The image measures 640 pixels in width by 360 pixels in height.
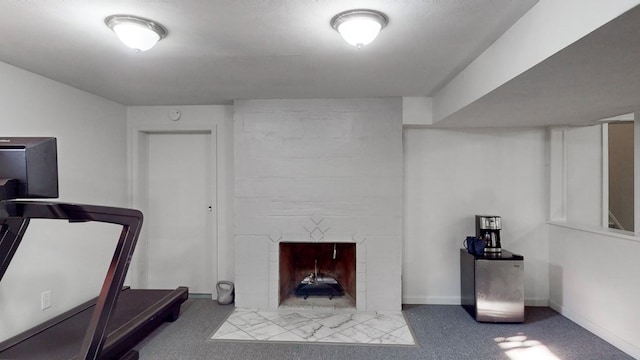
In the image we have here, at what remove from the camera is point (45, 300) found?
2855 mm

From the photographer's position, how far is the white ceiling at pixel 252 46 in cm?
173

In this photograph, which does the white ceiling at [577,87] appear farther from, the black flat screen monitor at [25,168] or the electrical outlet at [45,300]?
the electrical outlet at [45,300]

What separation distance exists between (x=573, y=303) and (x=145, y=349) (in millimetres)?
4005

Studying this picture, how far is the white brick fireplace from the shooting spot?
3.62 m

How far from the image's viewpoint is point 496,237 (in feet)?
11.5

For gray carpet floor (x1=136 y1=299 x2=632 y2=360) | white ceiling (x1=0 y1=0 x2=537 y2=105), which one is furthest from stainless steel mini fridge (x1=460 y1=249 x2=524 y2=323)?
white ceiling (x1=0 y1=0 x2=537 y2=105)

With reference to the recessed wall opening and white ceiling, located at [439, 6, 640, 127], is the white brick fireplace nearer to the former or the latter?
the recessed wall opening

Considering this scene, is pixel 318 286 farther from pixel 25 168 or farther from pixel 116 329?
pixel 25 168

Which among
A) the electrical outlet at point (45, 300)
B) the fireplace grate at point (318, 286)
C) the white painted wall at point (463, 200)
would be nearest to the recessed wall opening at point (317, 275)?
the fireplace grate at point (318, 286)

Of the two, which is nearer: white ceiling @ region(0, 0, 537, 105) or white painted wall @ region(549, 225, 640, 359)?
white ceiling @ region(0, 0, 537, 105)

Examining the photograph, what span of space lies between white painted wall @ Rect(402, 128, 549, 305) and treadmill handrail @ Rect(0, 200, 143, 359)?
3.12 m

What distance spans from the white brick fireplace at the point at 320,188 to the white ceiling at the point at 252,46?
28 centimetres

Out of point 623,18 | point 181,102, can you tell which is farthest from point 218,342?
point 623,18

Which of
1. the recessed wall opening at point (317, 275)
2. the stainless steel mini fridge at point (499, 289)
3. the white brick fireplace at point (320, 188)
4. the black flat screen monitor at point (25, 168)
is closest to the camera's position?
the black flat screen monitor at point (25, 168)
